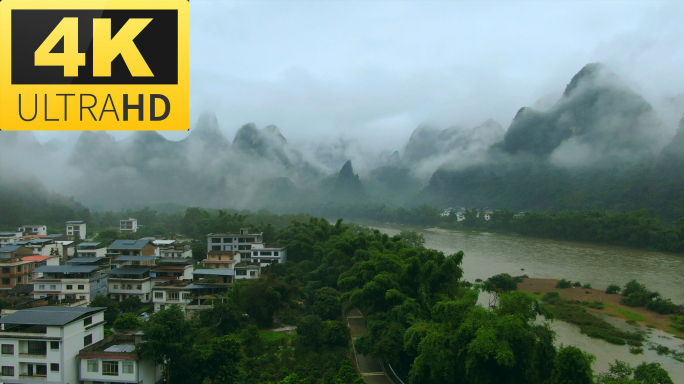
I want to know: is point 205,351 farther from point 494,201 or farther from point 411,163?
Result: point 411,163

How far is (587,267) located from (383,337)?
14072mm

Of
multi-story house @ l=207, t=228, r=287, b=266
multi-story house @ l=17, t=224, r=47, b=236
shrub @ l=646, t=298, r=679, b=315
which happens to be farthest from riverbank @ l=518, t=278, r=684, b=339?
multi-story house @ l=17, t=224, r=47, b=236

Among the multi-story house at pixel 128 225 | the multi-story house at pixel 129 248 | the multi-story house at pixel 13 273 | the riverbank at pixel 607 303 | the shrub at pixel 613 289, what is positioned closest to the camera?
the riverbank at pixel 607 303

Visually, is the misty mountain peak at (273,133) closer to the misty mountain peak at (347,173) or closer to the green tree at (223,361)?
the misty mountain peak at (347,173)

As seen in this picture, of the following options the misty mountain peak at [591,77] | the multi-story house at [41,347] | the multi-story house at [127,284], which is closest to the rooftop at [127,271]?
the multi-story house at [127,284]

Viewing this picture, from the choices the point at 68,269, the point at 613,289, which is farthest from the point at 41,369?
the point at 613,289

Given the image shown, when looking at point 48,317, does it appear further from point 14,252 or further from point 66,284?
point 14,252

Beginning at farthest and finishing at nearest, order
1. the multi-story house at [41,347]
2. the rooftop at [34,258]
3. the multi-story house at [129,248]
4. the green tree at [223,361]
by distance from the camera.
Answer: the rooftop at [34,258] → the multi-story house at [129,248] → the green tree at [223,361] → the multi-story house at [41,347]

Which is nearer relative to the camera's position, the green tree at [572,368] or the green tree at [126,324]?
the green tree at [572,368]

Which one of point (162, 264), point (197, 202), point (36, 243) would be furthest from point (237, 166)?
point (162, 264)

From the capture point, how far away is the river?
9.38 metres

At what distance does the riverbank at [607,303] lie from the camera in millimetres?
11155

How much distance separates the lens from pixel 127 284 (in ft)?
38.1

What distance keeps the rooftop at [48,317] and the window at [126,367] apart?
39.3 inches
